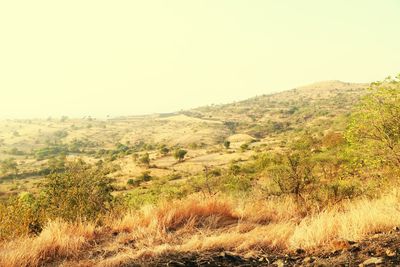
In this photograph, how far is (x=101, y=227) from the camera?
756 cm

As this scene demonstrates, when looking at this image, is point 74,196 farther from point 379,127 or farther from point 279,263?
point 379,127

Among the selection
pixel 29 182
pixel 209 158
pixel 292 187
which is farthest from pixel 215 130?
pixel 292 187

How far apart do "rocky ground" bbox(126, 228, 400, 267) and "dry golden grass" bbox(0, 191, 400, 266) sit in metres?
0.25

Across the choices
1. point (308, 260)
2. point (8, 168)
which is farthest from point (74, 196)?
point (8, 168)

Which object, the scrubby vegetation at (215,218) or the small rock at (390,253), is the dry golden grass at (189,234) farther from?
the small rock at (390,253)

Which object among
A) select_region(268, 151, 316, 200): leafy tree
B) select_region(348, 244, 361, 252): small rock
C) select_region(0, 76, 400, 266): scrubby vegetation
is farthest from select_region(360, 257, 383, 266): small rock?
select_region(268, 151, 316, 200): leafy tree

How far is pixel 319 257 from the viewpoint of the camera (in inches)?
205

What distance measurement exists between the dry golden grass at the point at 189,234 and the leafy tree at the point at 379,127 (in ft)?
13.0

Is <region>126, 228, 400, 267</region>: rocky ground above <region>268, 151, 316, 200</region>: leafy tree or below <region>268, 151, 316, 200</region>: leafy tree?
above

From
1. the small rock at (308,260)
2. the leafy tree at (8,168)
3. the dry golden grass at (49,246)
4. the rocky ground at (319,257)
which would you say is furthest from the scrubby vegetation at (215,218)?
the leafy tree at (8,168)

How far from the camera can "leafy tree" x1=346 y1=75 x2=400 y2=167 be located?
11.7 meters

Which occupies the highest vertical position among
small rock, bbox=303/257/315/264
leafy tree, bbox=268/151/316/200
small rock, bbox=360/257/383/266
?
small rock, bbox=360/257/383/266

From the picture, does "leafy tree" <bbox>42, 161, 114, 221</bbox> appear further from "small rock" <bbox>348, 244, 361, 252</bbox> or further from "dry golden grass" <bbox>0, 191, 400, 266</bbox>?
Result: "small rock" <bbox>348, 244, 361, 252</bbox>

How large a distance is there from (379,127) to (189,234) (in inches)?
333
